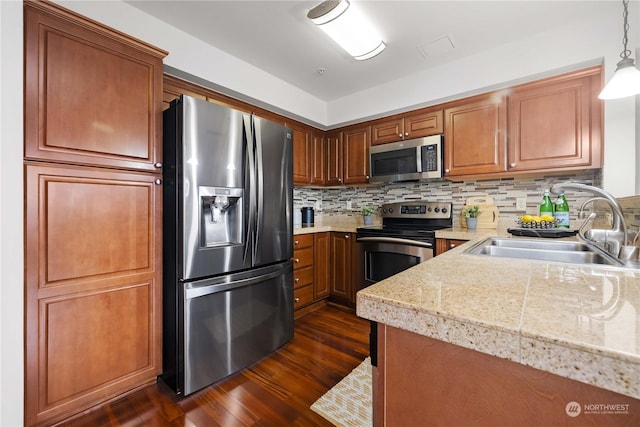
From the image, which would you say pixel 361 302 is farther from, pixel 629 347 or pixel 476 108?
pixel 476 108

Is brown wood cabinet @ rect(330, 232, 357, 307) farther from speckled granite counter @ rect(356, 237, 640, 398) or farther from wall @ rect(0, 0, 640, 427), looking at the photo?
speckled granite counter @ rect(356, 237, 640, 398)

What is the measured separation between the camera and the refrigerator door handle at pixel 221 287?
5.24 feet

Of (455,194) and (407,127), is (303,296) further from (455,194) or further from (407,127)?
(407,127)

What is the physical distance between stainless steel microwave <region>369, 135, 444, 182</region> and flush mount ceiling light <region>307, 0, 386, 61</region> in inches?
36.6

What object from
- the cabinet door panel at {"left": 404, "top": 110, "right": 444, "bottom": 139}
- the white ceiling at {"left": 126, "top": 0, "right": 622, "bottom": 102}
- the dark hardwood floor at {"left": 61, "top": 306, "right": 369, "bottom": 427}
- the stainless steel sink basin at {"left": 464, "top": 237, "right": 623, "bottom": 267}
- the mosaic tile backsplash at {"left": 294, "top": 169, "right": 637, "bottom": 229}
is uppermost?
the white ceiling at {"left": 126, "top": 0, "right": 622, "bottom": 102}

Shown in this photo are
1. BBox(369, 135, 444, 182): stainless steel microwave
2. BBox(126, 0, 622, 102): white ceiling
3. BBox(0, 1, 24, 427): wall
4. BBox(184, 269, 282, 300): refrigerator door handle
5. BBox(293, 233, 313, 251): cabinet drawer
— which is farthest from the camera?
BBox(293, 233, 313, 251): cabinet drawer

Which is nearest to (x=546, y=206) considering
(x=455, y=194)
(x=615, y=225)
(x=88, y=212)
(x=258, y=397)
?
(x=455, y=194)

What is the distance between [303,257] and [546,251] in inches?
77.4

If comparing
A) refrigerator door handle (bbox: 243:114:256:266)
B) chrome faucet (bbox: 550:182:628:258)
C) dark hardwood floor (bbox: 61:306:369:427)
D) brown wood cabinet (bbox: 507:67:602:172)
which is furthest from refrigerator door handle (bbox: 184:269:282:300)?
→ brown wood cabinet (bbox: 507:67:602:172)

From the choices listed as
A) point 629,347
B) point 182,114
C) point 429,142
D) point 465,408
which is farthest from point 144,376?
point 429,142

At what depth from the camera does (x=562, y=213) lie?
2.07 m

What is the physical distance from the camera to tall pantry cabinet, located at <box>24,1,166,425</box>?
1.29m

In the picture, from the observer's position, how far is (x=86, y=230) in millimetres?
1434

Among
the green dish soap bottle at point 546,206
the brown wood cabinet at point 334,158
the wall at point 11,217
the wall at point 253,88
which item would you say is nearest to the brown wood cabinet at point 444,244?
the green dish soap bottle at point 546,206
